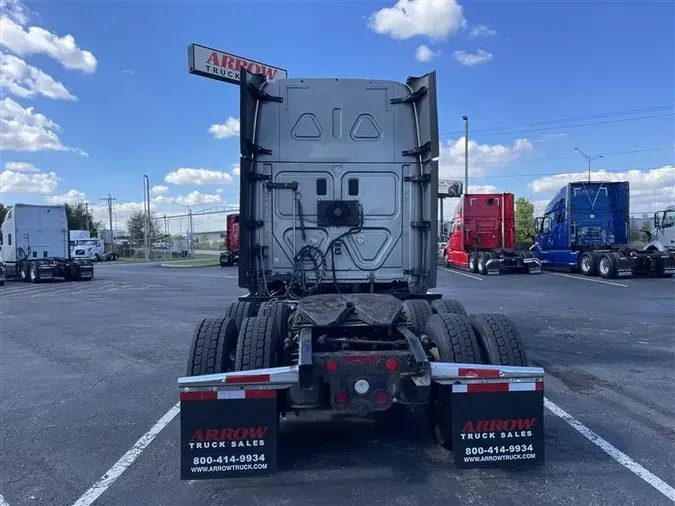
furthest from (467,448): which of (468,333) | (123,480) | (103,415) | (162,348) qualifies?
(162,348)

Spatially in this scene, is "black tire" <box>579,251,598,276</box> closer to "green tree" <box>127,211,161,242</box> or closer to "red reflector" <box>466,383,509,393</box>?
"red reflector" <box>466,383,509,393</box>

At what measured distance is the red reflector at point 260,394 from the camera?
3.80 m

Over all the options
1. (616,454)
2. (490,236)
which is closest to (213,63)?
(490,236)

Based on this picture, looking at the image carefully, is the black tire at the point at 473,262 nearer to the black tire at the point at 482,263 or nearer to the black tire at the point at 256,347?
the black tire at the point at 482,263

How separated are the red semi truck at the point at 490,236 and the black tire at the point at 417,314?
19.5 m

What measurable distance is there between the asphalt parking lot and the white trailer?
18.2 meters

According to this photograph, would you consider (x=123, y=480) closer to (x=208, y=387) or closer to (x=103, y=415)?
(x=208, y=387)

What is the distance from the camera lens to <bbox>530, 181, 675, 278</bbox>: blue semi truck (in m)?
22.5

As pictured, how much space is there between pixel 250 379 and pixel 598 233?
23619 mm

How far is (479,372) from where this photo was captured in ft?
12.7

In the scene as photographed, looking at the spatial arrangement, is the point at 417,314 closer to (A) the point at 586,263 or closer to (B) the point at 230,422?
(B) the point at 230,422

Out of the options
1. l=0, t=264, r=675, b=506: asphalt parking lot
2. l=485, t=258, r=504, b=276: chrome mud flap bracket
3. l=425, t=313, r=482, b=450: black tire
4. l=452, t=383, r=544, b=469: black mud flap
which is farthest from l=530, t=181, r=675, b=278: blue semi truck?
l=452, t=383, r=544, b=469: black mud flap

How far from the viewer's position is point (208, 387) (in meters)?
3.75

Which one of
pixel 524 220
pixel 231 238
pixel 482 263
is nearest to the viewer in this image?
pixel 482 263
